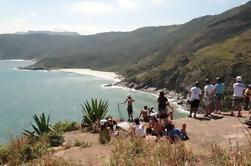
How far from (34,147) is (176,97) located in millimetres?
111185

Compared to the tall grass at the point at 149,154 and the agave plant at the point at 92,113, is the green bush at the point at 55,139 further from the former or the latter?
the tall grass at the point at 149,154

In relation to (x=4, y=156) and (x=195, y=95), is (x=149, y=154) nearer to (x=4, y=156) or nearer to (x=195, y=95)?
(x=4, y=156)

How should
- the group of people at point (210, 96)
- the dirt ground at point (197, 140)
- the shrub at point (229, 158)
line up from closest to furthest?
the shrub at point (229, 158) → the dirt ground at point (197, 140) → the group of people at point (210, 96)

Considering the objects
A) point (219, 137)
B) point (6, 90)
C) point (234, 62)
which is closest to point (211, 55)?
point (234, 62)

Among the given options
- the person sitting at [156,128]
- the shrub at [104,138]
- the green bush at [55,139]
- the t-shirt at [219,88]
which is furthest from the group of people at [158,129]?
the t-shirt at [219,88]

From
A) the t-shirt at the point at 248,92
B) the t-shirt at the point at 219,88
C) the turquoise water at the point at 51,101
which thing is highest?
the t-shirt at the point at 219,88

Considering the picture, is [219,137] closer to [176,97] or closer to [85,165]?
[85,165]

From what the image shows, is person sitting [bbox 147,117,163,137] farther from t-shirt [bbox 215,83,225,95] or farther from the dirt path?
t-shirt [bbox 215,83,225,95]

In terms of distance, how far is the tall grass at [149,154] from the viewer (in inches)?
280

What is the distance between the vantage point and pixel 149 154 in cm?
771

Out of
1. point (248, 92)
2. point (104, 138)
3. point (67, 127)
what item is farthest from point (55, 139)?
point (248, 92)

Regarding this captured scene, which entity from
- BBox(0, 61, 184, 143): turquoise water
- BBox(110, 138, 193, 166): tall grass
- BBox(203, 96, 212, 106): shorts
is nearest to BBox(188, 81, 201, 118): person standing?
BBox(203, 96, 212, 106): shorts

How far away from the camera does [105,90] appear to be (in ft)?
454

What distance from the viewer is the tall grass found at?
7.11 metres
